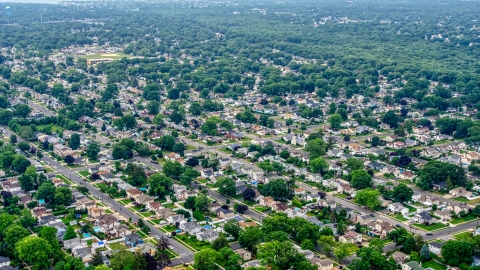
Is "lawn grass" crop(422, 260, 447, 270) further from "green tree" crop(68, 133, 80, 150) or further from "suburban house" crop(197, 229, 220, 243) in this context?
"green tree" crop(68, 133, 80, 150)

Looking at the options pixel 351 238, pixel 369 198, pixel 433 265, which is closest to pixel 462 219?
pixel 369 198

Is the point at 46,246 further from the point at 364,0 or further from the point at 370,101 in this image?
the point at 364,0

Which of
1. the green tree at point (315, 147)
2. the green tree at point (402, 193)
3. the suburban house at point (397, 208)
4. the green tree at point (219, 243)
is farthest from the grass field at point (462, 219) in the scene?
the green tree at point (219, 243)

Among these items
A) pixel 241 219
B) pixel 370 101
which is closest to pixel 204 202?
pixel 241 219

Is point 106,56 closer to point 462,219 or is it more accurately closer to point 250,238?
point 462,219

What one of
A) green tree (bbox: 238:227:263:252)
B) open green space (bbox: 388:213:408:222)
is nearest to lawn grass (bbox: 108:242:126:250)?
green tree (bbox: 238:227:263:252)

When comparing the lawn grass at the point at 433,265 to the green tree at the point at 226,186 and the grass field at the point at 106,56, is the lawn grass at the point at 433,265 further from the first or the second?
the grass field at the point at 106,56
